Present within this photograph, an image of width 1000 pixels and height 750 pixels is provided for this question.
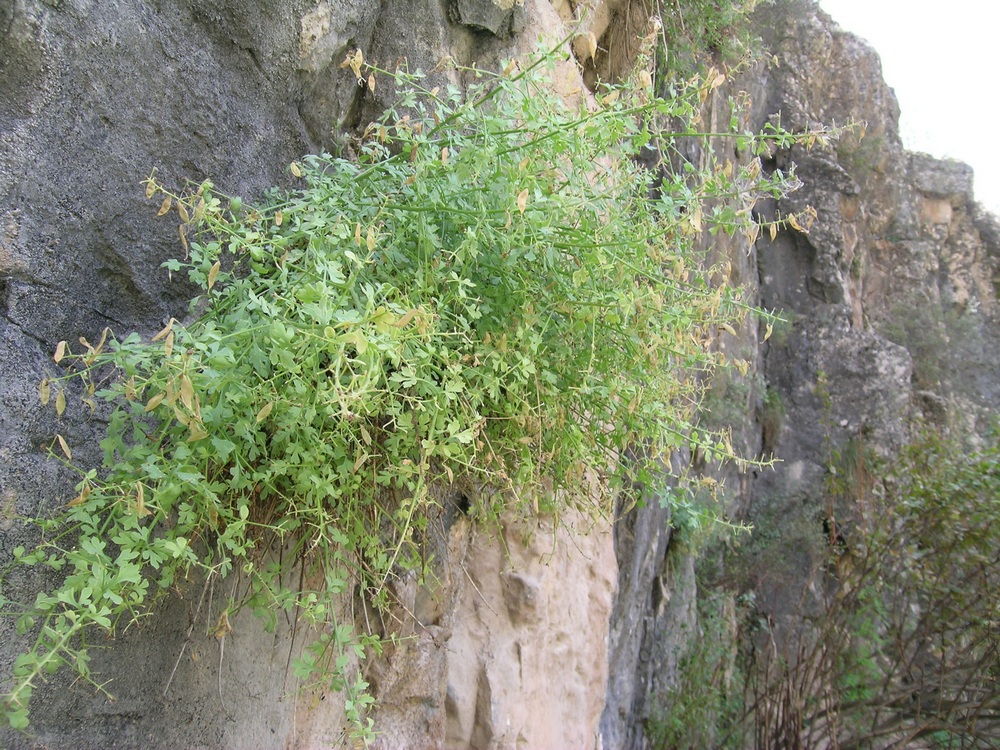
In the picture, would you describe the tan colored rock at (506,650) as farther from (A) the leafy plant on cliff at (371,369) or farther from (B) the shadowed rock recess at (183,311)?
(A) the leafy plant on cliff at (371,369)

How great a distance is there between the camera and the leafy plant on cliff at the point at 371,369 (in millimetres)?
1056

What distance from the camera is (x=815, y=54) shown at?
723 cm

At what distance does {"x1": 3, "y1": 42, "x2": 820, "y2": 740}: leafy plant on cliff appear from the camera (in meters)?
1.06

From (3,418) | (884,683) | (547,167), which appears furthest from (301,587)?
(884,683)

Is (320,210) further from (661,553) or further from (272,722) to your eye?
(661,553)

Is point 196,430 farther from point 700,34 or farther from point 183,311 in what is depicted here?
point 700,34

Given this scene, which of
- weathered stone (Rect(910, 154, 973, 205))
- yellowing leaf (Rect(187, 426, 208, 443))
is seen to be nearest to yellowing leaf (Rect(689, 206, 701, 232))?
yellowing leaf (Rect(187, 426, 208, 443))

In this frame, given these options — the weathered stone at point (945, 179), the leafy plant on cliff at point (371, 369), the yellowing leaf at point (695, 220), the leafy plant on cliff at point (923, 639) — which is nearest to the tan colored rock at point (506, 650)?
the leafy plant on cliff at point (371, 369)

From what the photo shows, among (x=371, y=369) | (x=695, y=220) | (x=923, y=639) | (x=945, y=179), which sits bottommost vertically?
(x=923, y=639)

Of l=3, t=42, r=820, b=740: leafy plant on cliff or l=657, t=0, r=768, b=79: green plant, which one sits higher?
l=657, t=0, r=768, b=79: green plant

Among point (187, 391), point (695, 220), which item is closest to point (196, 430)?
point (187, 391)

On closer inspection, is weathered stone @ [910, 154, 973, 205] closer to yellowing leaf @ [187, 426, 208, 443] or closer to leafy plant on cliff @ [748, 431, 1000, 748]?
leafy plant on cliff @ [748, 431, 1000, 748]

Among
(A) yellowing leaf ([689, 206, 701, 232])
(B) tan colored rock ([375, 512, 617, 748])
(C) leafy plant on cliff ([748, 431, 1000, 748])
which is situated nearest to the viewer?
(A) yellowing leaf ([689, 206, 701, 232])

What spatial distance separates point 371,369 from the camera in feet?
3.35
